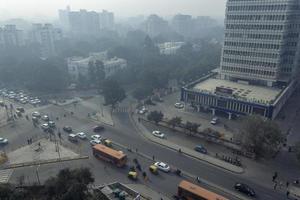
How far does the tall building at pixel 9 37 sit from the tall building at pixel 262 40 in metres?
144

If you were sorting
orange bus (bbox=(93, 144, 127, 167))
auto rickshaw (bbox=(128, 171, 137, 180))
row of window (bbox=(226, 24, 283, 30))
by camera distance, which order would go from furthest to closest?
1. row of window (bbox=(226, 24, 283, 30))
2. orange bus (bbox=(93, 144, 127, 167))
3. auto rickshaw (bbox=(128, 171, 137, 180))

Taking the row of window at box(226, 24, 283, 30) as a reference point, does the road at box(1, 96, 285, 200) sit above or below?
below

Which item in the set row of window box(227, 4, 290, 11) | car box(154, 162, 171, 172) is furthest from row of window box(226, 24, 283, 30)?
car box(154, 162, 171, 172)

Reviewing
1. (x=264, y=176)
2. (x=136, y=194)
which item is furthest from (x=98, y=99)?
(x=264, y=176)

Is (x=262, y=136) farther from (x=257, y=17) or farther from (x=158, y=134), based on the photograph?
(x=257, y=17)

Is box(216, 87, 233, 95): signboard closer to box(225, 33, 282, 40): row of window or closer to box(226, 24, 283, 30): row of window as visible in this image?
box(225, 33, 282, 40): row of window

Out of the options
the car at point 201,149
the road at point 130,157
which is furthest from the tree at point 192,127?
the road at point 130,157

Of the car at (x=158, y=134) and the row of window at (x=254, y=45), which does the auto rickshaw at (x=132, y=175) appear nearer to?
the car at (x=158, y=134)

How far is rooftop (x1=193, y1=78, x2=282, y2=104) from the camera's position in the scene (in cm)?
8125

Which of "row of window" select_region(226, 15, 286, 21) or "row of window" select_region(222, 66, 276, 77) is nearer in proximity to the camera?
"row of window" select_region(226, 15, 286, 21)

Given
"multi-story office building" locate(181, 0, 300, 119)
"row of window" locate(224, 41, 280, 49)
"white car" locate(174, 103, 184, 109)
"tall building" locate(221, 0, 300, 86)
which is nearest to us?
"multi-story office building" locate(181, 0, 300, 119)

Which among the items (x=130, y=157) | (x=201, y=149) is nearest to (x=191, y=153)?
(x=201, y=149)

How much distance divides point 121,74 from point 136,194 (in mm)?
77846

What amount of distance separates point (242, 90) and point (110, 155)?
5146 cm
